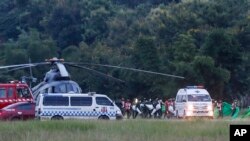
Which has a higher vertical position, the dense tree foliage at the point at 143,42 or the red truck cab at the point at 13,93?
the dense tree foliage at the point at 143,42

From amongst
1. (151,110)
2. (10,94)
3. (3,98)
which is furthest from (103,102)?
(151,110)

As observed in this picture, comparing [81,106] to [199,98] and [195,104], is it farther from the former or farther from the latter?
[199,98]

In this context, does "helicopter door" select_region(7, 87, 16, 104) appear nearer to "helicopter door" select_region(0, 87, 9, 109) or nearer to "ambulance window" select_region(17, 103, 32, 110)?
"helicopter door" select_region(0, 87, 9, 109)

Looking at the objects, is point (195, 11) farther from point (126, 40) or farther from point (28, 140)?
point (28, 140)

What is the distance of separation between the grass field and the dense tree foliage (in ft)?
102

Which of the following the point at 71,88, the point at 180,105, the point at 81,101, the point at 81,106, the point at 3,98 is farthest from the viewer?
the point at 180,105

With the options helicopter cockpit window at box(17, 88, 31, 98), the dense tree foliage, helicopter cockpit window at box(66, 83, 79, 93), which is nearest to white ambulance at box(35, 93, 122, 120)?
helicopter cockpit window at box(17, 88, 31, 98)

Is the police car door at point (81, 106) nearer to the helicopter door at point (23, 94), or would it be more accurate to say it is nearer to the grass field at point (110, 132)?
the helicopter door at point (23, 94)

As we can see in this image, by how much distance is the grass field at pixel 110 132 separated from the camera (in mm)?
20734

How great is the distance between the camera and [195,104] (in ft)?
134

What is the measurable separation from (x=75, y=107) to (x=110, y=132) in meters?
14.4

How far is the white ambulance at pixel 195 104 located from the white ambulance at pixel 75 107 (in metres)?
4.74

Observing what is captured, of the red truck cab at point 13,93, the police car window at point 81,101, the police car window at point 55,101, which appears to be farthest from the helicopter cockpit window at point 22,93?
the police car window at point 81,101

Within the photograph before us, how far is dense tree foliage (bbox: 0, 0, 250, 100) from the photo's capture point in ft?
194
